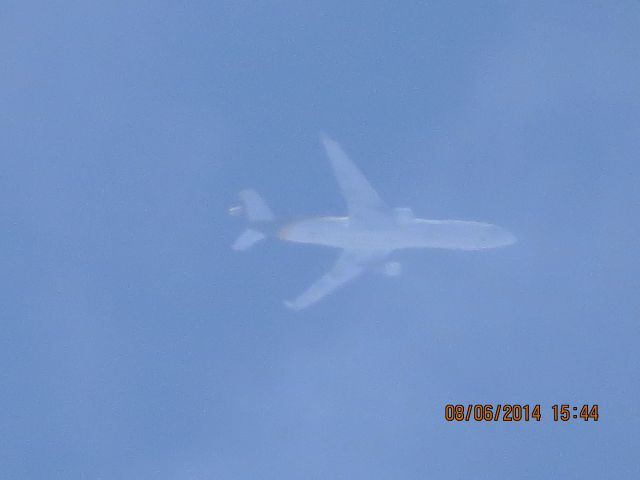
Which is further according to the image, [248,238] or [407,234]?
[248,238]

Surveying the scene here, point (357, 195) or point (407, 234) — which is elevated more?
point (357, 195)

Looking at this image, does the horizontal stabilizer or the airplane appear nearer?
the airplane

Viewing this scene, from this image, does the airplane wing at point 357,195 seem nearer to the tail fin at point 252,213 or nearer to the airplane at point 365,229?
the airplane at point 365,229

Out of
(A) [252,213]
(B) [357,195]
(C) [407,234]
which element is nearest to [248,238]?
(A) [252,213]

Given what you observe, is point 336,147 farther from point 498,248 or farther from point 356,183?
point 498,248

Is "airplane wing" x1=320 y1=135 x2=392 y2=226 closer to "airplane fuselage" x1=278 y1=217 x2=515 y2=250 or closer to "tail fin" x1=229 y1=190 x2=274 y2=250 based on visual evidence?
"airplane fuselage" x1=278 y1=217 x2=515 y2=250

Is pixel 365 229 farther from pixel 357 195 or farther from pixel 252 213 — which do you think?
pixel 252 213

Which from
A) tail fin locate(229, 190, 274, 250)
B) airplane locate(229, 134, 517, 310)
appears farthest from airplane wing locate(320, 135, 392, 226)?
tail fin locate(229, 190, 274, 250)

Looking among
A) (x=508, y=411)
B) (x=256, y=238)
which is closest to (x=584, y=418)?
(x=508, y=411)
